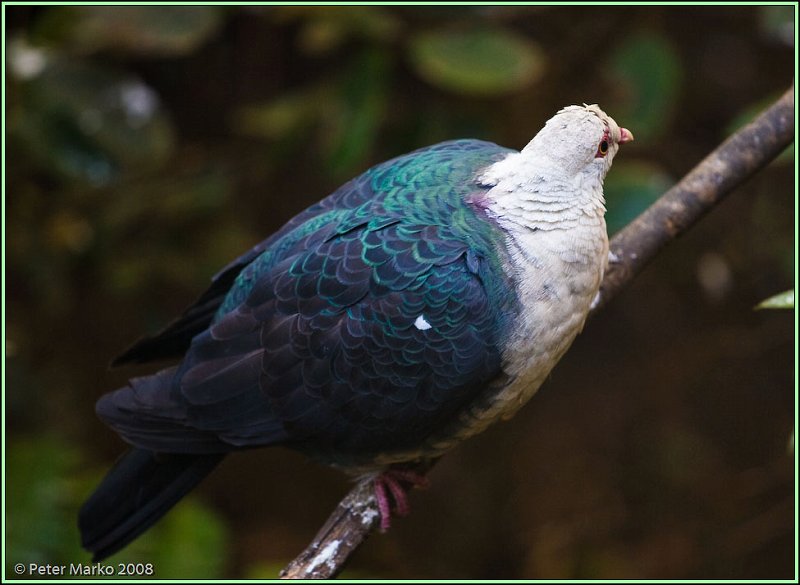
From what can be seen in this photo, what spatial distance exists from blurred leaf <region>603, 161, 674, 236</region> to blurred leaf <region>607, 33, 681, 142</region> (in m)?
0.24

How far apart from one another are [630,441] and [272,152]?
6.25 ft

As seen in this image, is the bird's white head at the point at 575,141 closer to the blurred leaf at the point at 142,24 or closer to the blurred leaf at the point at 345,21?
the blurred leaf at the point at 345,21

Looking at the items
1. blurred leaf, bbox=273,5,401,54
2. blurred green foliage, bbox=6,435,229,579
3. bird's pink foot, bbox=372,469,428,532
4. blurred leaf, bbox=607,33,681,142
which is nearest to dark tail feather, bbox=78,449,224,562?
bird's pink foot, bbox=372,469,428,532

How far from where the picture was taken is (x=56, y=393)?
10.2ft

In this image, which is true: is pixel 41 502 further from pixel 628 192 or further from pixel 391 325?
pixel 628 192

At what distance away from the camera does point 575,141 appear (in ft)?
5.04

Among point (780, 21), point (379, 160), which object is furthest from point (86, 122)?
point (780, 21)

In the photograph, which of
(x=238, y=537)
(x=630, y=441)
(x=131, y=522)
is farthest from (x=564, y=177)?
(x=238, y=537)

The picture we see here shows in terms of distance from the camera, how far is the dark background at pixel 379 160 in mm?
2557

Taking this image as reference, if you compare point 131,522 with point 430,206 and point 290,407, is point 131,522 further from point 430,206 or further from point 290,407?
point 430,206

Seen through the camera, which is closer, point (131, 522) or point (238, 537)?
point (131, 522)

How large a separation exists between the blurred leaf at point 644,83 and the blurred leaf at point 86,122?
1.46m

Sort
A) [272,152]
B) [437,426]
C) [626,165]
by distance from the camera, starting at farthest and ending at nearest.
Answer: [272,152] < [626,165] < [437,426]

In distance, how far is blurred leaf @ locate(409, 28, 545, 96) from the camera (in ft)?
7.89
